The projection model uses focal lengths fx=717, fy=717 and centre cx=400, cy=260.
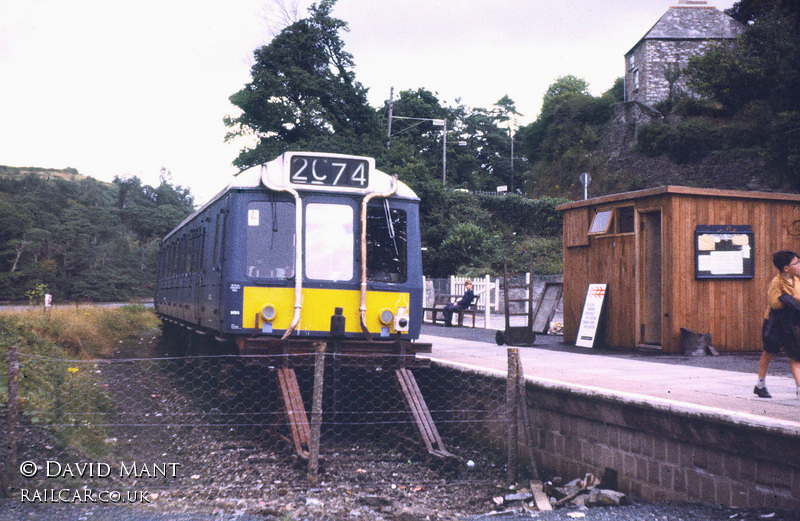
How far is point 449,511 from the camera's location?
19.2ft

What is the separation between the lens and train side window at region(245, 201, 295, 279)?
27.8ft

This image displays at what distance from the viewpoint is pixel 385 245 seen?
29.4 ft

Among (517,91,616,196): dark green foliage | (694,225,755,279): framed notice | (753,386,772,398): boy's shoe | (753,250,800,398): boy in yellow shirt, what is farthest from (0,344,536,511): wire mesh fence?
(517,91,616,196): dark green foliage

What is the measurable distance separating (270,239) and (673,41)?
48.0 m

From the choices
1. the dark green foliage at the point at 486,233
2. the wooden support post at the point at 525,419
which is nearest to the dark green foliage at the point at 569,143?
the dark green foliage at the point at 486,233

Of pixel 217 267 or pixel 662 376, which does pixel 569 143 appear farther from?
pixel 217 267

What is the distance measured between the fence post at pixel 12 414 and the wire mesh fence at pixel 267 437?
0.02m

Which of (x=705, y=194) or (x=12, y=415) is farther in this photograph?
(x=705, y=194)

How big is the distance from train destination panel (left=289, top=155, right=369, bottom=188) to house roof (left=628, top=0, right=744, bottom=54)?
46183mm

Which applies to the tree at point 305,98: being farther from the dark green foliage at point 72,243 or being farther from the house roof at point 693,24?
the house roof at point 693,24

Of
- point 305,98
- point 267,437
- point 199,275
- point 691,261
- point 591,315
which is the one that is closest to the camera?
point 267,437

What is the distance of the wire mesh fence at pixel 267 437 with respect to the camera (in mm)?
6320

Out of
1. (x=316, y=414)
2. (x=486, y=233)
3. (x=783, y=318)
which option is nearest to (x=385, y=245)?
(x=316, y=414)

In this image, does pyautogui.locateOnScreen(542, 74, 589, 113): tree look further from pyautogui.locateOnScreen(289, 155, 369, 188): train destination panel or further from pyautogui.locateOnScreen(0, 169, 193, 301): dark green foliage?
pyautogui.locateOnScreen(289, 155, 369, 188): train destination panel
